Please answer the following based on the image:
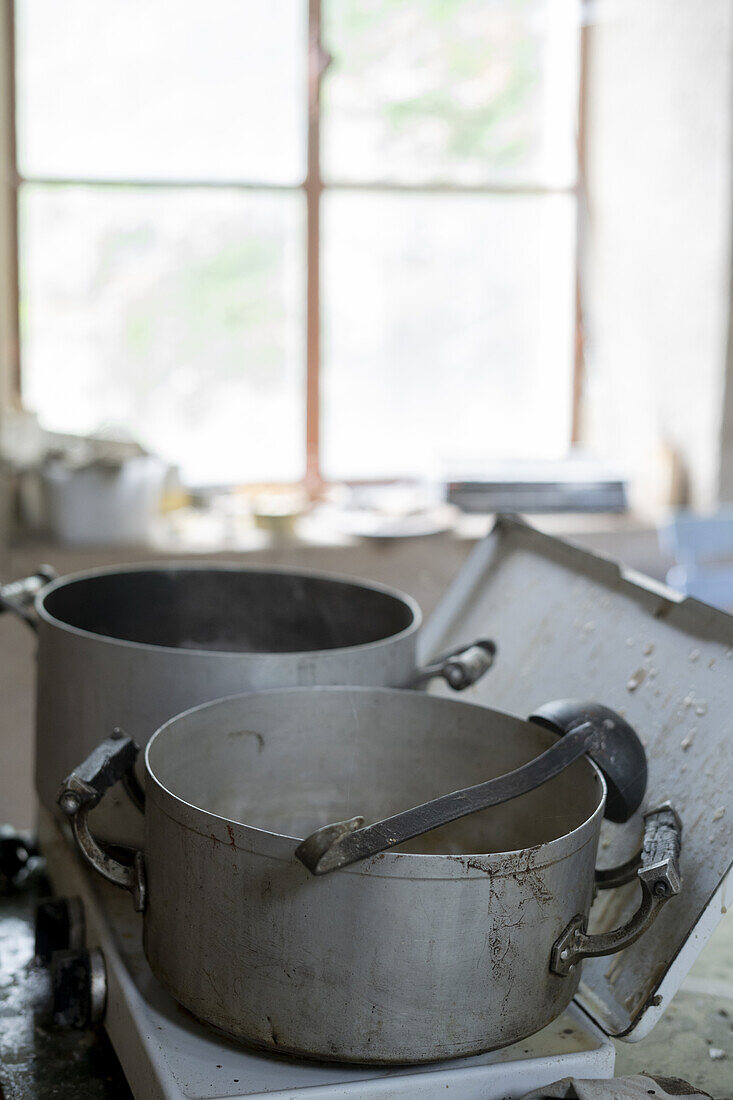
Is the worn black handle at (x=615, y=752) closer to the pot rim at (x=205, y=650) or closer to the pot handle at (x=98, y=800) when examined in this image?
the pot rim at (x=205, y=650)

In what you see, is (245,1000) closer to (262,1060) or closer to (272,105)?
(262,1060)

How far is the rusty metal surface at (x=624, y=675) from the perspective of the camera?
78cm

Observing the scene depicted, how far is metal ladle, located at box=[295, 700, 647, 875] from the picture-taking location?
631 mm

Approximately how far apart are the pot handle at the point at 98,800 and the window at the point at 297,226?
2293mm

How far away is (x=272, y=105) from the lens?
3230 mm

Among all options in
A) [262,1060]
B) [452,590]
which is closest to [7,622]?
[452,590]

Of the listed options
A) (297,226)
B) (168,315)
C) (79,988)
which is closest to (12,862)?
(79,988)

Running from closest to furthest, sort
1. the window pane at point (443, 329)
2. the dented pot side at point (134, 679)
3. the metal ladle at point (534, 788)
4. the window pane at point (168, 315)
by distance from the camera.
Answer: the metal ladle at point (534, 788)
the dented pot side at point (134, 679)
the window pane at point (168, 315)
the window pane at point (443, 329)

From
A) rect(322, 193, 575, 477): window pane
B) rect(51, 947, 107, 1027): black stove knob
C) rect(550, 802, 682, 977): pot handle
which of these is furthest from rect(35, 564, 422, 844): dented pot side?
rect(322, 193, 575, 477): window pane

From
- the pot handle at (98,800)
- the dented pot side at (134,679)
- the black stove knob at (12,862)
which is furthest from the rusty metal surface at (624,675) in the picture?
the black stove knob at (12,862)

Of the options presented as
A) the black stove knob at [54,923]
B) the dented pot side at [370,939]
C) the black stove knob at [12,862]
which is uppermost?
the dented pot side at [370,939]

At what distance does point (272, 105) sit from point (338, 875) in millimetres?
2962

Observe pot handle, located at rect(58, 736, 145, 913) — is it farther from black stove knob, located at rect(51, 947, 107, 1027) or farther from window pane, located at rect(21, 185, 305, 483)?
window pane, located at rect(21, 185, 305, 483)

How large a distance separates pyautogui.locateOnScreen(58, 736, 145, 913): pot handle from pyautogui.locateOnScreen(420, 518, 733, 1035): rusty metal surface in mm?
328
